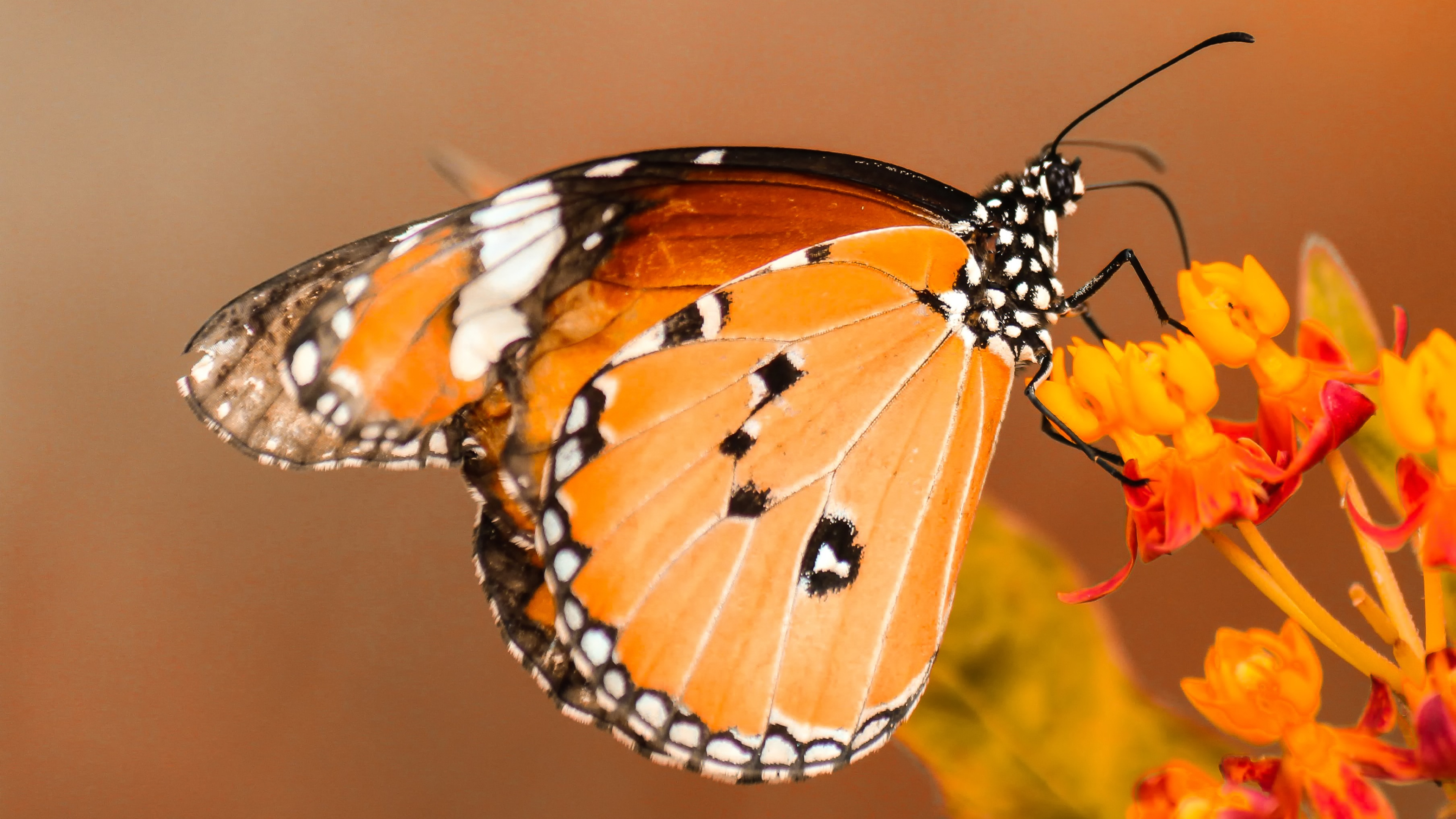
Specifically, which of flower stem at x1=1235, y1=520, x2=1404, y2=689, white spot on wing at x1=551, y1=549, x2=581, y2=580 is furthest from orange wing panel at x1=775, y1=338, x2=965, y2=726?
flower stem at x1=1235, y1=520, x2=1404, y2=689

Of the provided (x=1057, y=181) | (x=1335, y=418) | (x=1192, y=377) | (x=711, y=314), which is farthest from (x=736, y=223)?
(x=1335, y=418)

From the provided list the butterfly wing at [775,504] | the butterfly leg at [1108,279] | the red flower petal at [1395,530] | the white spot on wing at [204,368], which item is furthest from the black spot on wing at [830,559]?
the white spot on wing at [204,368]

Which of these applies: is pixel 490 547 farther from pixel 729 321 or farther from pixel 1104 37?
pixel 1104 37

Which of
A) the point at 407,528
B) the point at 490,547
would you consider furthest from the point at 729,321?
the point at 407,528

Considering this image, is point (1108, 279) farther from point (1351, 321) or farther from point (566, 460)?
point (566, 460)

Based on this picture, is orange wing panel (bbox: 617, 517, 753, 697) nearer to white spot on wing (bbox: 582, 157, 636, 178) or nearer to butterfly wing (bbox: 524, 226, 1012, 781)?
butterfly wing (bbox: 524, 226, 1012, 781)
